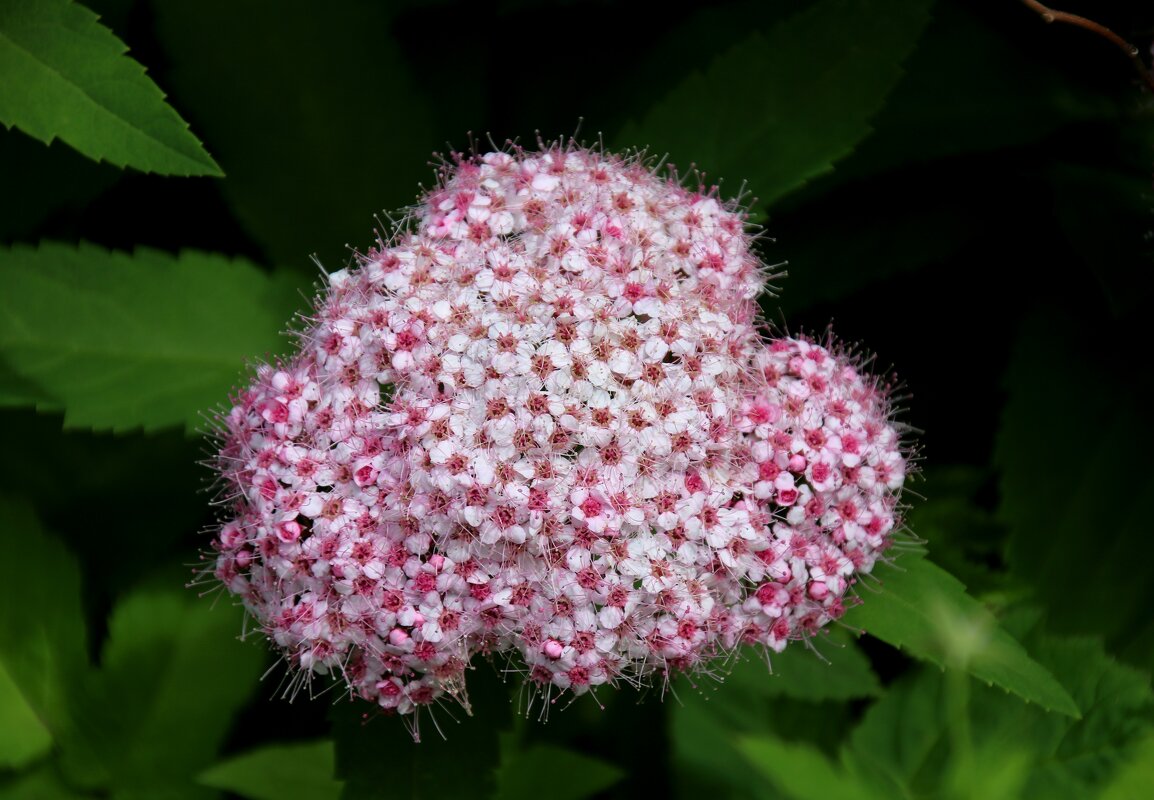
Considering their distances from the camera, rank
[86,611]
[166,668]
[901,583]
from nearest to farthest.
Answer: [901,583], [166,668], [86,611]

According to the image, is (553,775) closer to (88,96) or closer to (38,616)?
(38,616)

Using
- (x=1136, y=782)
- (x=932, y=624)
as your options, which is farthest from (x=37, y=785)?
(x=1136, y=782)

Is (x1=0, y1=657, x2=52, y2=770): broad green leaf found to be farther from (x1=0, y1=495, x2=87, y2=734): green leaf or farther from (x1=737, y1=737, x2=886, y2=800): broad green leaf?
(x1=737, y1=737, x2=886, y2=800): broad green leaf

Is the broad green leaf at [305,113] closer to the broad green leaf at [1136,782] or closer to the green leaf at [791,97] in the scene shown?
the green leaf at [791,97]

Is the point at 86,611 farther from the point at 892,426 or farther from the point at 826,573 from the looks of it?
the point at 892,426

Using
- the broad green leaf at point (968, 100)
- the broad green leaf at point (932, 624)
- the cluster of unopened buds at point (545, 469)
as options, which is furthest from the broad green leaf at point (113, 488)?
the broad green leaf at point (968, 100)

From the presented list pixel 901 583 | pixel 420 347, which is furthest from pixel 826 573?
pixel 420 347

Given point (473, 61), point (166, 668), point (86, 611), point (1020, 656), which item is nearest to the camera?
point (1020, 656)
